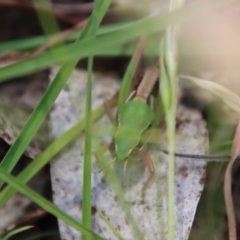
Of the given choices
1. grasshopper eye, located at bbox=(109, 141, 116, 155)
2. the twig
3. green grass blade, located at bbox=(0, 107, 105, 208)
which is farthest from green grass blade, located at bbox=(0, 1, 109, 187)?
the twig

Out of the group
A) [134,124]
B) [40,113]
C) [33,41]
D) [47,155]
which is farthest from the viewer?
[33,41]

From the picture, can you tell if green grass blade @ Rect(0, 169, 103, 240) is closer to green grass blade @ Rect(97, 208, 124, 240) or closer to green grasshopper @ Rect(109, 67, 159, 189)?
green grass blade @ Rect(97, 208, 124, 240)

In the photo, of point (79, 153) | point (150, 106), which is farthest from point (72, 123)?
point (150, 106)

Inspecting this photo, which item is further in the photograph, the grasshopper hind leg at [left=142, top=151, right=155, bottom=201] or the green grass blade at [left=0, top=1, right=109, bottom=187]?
the grasshopper hind leg at [left=142, top=151, right=155, bottom=201]

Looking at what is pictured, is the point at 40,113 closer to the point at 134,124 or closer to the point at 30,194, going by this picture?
the point at 30,194

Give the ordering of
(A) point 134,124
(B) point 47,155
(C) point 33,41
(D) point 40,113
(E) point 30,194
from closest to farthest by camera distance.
Result: (E) point 30,194
(D) point 40,113
(B) point 47,155
(A) point 134,124
(C) point 33,41

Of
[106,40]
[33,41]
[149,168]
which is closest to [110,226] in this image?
[149,168]
